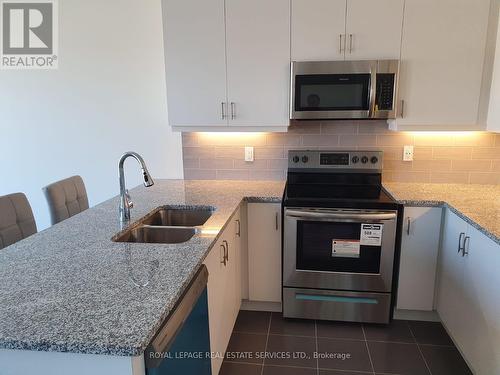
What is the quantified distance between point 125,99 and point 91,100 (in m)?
0.29

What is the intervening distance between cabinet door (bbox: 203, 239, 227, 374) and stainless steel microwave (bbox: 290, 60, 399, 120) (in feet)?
3.78

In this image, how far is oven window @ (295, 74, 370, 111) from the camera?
2371 millimetres

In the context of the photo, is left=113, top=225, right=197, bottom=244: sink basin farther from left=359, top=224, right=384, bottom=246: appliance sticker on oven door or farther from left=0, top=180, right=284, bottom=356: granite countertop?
left=359, top=224, right=384, bottom=246: appliance sticker on oven door

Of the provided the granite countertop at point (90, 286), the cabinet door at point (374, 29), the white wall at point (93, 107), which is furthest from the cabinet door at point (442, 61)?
the white wall at point (93, 107)

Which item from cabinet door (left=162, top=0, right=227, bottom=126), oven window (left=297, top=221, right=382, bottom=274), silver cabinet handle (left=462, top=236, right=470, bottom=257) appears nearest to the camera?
silver cabinet handle (left=462, top=236, right=470, bottom=257)

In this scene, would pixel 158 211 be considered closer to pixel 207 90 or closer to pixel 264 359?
pixel 207 90

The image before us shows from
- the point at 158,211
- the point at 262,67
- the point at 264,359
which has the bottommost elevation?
the point at 264,359

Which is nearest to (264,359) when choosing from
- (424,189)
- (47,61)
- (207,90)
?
(424,189)

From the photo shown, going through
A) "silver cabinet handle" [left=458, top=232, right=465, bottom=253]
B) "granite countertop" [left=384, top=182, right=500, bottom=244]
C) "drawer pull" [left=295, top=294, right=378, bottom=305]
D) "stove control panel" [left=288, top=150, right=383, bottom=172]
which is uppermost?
"stove control panel" [left=288, top=150, right=383, bottom=172]

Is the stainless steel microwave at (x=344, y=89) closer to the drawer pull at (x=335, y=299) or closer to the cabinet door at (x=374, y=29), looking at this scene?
the cabinet door at (x=374, y=29)

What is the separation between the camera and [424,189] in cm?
258

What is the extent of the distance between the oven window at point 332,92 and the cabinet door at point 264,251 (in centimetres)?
72

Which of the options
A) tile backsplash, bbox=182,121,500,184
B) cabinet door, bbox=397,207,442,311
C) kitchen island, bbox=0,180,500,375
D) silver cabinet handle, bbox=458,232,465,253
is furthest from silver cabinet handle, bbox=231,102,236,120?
silver cabinet handle, bbox=458,232,465,253

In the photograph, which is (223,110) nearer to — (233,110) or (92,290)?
(233,110)
